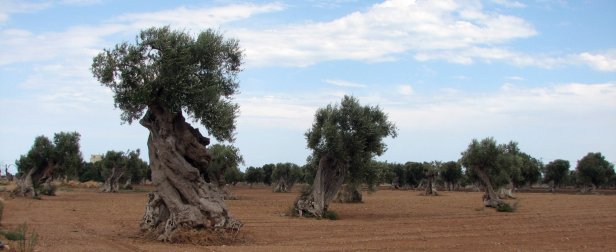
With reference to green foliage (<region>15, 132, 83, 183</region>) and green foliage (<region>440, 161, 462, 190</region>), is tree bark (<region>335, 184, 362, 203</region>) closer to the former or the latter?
green foliage (<region>15, 132, 83, 183</region>)

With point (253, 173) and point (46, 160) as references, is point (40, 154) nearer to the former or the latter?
point (46, 160)

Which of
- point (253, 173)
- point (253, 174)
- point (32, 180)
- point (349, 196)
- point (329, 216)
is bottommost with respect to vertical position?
point (329, 216)

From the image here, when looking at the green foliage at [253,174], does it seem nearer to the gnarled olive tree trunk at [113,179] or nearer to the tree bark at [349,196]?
the gnarled olive tree trunk at [113,179]

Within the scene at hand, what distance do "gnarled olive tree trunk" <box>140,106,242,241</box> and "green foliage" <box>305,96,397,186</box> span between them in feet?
37.4

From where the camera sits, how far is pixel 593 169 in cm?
9050

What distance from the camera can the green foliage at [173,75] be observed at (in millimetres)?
19672

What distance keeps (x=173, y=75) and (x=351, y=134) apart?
1380 centimetres

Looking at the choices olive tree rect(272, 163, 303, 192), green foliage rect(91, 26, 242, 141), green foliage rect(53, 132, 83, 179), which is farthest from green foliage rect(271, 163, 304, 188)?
green foliage rect(91, 26, 242, 141)

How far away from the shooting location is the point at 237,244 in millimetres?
18703

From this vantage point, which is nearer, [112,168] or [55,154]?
[55,154]

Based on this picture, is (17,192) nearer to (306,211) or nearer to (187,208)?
(306,211)

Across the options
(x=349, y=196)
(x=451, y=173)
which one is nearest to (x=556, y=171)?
(x=451, y=173)

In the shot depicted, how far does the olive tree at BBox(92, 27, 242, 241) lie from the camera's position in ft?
64.0

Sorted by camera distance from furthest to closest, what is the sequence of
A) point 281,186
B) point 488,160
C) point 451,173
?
point 451,173
point 281,186
point 488,160
